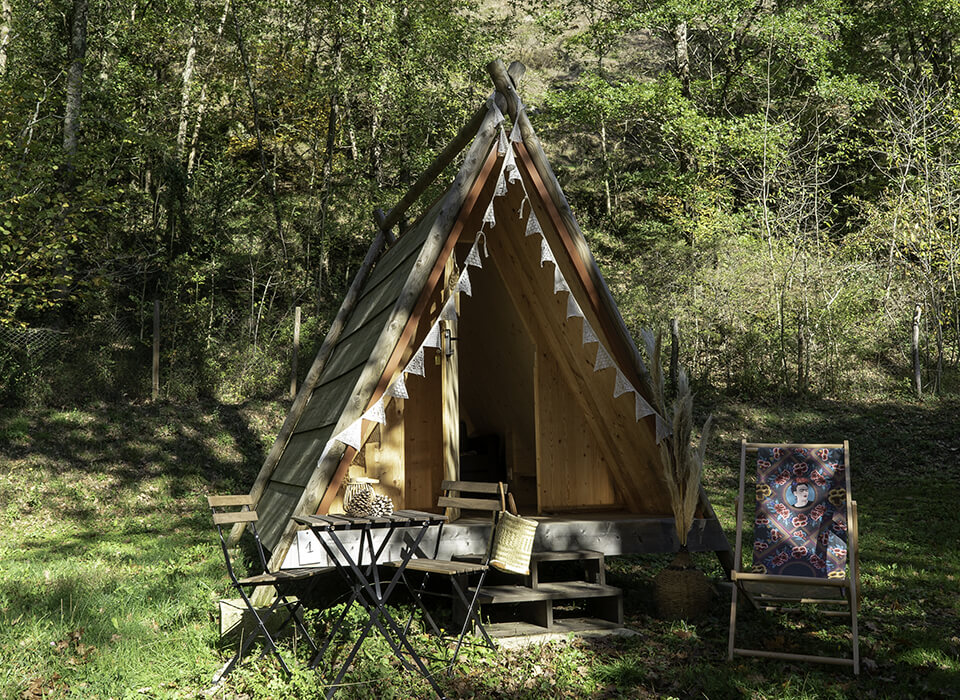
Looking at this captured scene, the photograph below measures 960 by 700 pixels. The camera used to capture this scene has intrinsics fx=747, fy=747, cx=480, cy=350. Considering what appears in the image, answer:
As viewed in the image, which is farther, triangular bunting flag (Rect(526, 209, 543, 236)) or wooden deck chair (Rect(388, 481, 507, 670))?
triangular bunting flag (Rect(526, 209, 543, 236))

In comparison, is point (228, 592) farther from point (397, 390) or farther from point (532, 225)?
point (532, 225)

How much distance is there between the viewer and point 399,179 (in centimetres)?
1658

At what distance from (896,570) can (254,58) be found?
14.8 metres

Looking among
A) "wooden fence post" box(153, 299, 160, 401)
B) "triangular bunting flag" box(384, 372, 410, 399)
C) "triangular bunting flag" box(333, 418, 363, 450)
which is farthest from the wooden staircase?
"wooden fence post" box(153, 299, 160, 401)

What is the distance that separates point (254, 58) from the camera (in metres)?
15.5

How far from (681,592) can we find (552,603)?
0.82 meters

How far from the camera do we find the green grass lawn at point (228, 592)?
12.0ft

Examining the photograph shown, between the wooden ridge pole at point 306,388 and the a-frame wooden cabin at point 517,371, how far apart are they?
1.4 inches

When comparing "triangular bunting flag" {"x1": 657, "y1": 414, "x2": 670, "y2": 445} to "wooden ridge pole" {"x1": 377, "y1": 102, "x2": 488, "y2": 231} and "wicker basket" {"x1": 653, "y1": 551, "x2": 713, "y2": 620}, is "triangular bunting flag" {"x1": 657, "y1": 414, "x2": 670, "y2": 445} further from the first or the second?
"wooden ridge pole" {"x1": 377, "y1": 102, "x2": 488, "y2": 231}

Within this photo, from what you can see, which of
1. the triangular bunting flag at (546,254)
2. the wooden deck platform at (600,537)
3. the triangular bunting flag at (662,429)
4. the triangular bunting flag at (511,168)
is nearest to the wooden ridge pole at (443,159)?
the triangular bunting flag at (511,168)

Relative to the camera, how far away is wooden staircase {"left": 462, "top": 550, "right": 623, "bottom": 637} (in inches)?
175

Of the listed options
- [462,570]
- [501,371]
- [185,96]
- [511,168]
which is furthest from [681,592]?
[185,96]

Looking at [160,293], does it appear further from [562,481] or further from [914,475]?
[914,475]

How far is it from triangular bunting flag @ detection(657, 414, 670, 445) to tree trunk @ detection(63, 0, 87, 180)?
30.6 feet
